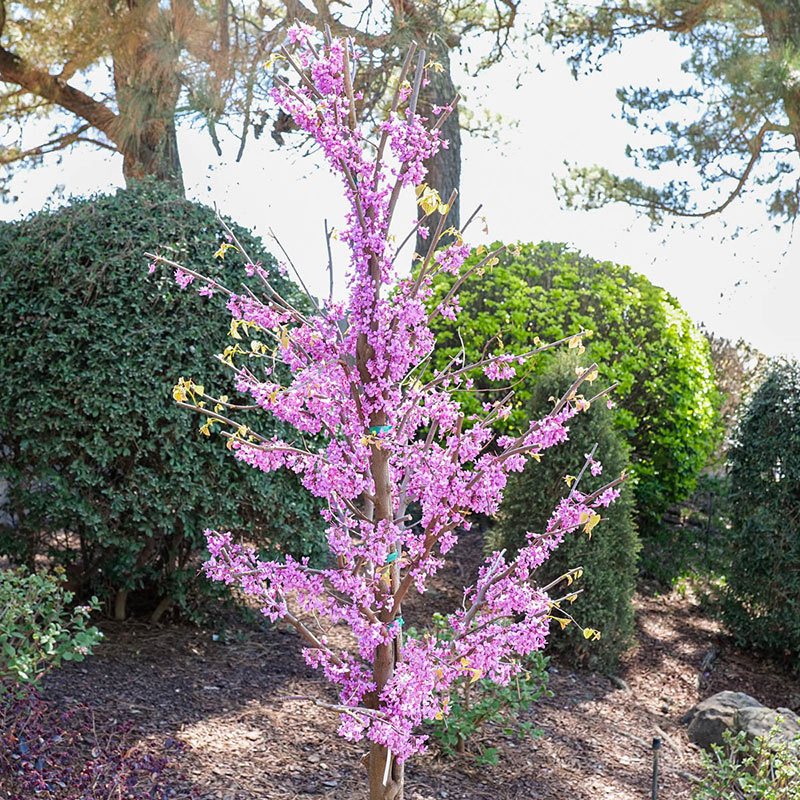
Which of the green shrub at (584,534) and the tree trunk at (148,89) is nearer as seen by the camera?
the green shrub at (584,534)

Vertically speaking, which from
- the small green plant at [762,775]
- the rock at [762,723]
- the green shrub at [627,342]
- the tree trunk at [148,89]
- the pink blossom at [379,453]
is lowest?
the small green plant at [762,775]

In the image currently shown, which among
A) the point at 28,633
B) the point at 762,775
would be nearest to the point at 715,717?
the point at 762,775

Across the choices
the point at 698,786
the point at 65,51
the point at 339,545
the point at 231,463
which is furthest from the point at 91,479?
the point at 65,51

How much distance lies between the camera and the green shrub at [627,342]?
7.07m

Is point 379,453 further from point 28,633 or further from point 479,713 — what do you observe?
point 28,633

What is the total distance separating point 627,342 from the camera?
7.08m

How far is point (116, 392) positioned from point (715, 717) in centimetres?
319

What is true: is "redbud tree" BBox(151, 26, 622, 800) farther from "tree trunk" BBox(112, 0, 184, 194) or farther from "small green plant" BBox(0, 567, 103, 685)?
"tree trunk" BBox(112, 0, 184, 194)

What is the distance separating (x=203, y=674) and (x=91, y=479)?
3.40 ft

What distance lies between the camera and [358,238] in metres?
2.46

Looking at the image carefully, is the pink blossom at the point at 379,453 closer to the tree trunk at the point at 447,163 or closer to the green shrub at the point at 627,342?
the green shrub at the point at 627,342

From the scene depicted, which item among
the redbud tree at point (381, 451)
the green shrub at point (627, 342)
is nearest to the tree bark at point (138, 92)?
the green shrub at point (627, 342)

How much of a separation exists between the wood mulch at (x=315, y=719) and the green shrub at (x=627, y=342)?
2.07 m

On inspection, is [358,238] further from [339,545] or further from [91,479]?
[91,479]
